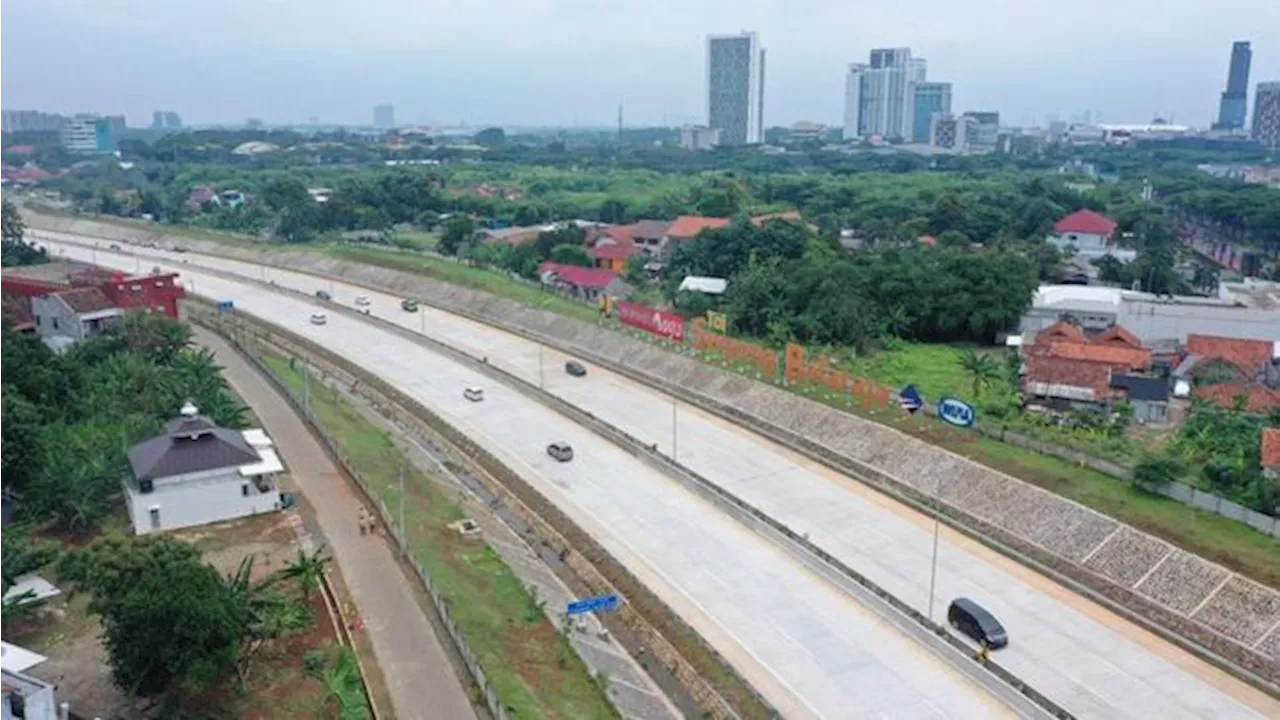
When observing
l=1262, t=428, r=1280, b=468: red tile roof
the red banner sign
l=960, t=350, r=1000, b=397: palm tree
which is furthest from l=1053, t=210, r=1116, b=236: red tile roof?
l=1262, t=428, r=1280, b=468: red tile roof

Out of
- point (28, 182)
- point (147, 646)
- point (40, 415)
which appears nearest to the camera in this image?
point (147, 646)

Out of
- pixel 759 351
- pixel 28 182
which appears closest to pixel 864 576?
pixel 759 351

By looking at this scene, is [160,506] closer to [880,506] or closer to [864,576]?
[864,576]

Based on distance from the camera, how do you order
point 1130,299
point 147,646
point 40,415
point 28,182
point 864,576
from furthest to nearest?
1. point 28,182
2. point 1130,299
3. point 40,415
4. point 864,576
5. point 147,646

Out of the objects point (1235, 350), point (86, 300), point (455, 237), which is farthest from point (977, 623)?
point (455, 237)

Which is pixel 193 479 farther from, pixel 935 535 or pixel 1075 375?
pixel 1075 375

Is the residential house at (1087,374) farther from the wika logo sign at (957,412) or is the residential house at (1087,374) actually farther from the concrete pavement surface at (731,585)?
the concrete pavement surface at (731,585)

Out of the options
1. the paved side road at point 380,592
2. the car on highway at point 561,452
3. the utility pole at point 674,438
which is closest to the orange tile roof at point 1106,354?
the utility pole at point 674,438

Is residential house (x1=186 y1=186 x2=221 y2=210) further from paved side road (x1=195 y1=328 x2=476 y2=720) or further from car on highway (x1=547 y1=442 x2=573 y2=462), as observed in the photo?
car on highway (x1=547 y1=442 x2=573 y2=462)
